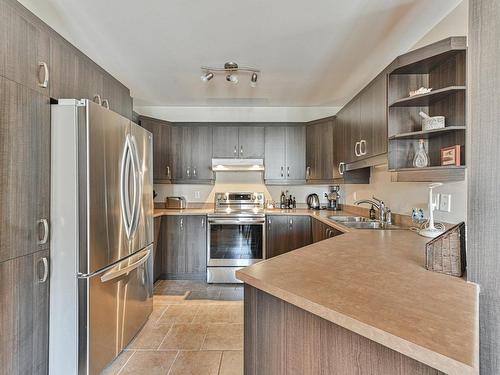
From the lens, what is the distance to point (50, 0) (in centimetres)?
182

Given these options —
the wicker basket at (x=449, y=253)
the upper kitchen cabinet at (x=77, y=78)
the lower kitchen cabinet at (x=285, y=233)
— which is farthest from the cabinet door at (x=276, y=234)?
the wicker basket at (x=449, y=253)

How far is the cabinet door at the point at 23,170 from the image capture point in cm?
131

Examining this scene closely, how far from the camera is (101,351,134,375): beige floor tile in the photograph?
6.24ft

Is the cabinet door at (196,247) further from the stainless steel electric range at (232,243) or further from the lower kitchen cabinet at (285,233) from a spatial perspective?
the lower kitchen cabinet at (285,233)

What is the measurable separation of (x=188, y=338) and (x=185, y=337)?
0.03 meters

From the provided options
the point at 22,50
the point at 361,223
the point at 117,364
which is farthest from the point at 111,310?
the point at 361,223

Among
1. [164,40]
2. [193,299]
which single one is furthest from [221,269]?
[164,40]

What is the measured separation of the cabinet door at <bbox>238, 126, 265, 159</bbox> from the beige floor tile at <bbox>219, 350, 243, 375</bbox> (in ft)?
8.41

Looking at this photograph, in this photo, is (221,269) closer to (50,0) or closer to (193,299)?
(193,299)

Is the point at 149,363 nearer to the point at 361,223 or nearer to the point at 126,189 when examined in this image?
the point at 126,189

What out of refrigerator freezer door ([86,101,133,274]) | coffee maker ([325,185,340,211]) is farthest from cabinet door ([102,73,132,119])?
coffee maker ([325,185,340,211])

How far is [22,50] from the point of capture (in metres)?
1.40

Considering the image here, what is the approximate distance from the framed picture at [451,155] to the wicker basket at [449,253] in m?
0.64

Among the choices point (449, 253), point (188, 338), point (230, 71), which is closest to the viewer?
point (449, 253)
